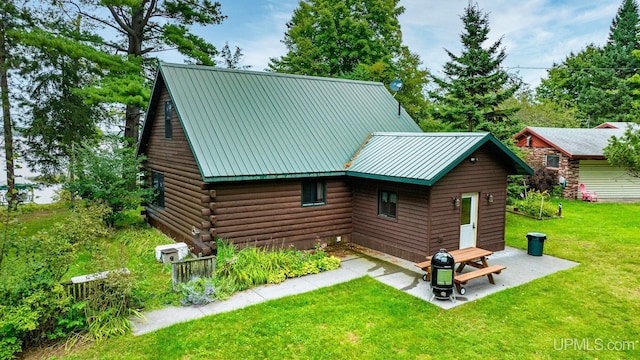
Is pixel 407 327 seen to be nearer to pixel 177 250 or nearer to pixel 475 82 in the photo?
pixel 177 250

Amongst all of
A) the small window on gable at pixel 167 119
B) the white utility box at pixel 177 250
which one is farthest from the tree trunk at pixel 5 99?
the white utility box at pixel 177 250

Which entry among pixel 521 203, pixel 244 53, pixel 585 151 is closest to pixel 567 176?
pixel 585 151

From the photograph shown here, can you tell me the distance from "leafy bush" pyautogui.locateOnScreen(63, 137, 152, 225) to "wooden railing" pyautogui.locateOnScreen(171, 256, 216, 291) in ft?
21.1

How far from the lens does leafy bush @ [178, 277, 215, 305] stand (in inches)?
301

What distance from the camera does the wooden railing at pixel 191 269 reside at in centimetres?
812

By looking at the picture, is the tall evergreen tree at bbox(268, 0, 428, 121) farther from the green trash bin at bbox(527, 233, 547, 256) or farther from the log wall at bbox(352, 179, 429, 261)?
the green trash bin at bbox(527, 233, 547, 256)

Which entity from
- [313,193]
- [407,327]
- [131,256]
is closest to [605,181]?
[313,193]

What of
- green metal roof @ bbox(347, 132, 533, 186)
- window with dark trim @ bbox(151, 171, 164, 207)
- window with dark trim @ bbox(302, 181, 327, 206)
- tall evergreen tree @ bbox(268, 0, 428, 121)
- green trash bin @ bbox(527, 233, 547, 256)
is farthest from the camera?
tall evergreen tree @ bbox(268, 0, 428, 121)

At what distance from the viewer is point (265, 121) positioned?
467 inches

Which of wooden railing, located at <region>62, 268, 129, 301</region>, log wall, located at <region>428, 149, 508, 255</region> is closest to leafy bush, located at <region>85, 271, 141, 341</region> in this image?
wooden railing, located at <region>62, 268, 129, 301</region>

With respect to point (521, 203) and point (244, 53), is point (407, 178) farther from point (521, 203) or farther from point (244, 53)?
point (244, 53)

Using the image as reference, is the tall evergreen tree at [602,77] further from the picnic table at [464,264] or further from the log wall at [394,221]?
the picnic table at [464,264]

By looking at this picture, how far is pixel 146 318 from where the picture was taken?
23.3 ft

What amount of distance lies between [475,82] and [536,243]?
886 centimetres
